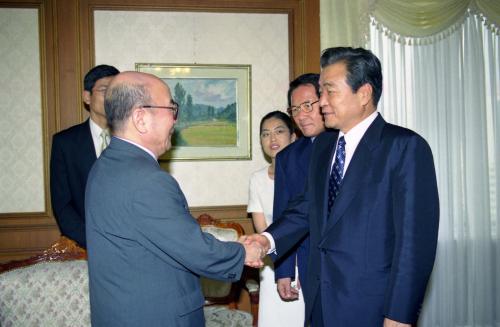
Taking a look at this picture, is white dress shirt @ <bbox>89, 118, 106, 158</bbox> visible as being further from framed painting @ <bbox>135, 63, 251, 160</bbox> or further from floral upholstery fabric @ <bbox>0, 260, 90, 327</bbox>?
framed painting @ <bbox>135, 63, 251, 160</bbox>

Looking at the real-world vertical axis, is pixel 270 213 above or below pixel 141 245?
below

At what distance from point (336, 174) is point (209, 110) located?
2.29 metres

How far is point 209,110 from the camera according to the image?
14.0ft

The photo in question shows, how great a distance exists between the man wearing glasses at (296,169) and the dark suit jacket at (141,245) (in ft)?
3.37

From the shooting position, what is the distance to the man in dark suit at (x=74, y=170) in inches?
120

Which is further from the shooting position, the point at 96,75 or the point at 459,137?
the point at 459,137

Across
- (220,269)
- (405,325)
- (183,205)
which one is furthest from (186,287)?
(405,325)

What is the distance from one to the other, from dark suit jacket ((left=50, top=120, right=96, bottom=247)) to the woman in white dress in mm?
1154

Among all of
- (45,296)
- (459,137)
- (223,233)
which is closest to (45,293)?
(45,296)

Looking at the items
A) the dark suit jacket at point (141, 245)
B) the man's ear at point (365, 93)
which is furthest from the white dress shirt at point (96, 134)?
the man's ear at point (365, 93)

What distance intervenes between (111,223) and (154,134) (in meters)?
0.38

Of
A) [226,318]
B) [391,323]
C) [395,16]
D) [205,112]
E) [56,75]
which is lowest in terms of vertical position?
[226,318]

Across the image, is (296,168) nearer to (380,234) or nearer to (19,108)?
(380,234)

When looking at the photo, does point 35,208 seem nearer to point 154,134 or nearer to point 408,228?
point 154,134
